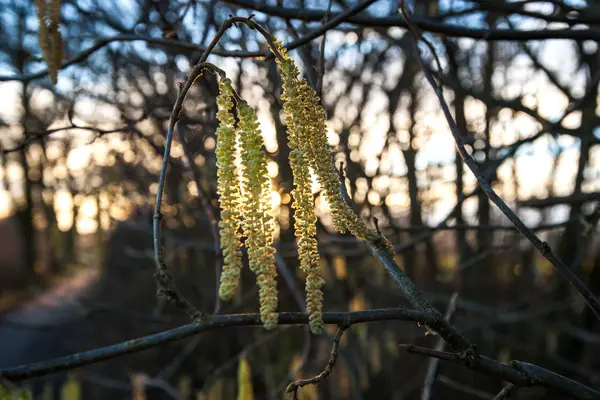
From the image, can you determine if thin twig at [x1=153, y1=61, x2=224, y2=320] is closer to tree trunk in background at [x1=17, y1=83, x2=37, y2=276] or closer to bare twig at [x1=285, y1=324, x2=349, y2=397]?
bare twig at [x1=285, y1=324, x2=349, y2=397]

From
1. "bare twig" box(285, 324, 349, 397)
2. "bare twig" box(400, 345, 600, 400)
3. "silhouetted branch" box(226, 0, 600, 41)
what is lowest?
"bare twig" box(400, 345, 600, 400)

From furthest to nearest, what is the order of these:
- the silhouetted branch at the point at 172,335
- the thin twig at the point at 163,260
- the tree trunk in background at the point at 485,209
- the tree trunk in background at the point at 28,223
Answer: the tree trunk in background at the point at 28,223 < the tree trunk in background at the point at 485,209 < the thin twig at the point at 163,260 < the silhouetted branch at the point at 172,335

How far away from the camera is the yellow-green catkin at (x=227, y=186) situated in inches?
36.0

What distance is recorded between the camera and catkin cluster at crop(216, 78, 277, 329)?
3.01 ft

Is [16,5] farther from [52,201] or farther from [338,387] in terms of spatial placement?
[52,201]

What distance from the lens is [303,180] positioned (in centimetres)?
97

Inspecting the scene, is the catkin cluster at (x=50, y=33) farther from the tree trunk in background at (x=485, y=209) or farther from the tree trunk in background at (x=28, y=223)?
the tree trunk in background at (x=28, y=223)

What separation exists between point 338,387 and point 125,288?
14.9ft

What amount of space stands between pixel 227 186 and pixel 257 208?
2.6 inches

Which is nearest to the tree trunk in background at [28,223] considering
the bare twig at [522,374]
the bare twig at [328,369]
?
the bare twig at [328,369]

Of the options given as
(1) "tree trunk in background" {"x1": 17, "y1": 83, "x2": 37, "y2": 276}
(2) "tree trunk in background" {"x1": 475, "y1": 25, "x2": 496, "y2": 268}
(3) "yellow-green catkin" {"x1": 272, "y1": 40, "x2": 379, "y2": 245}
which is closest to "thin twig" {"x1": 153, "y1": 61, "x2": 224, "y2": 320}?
(3) "yellow-green catkin" {"x1": 272, "y1": 40, "x2": 379, "y2": 245}

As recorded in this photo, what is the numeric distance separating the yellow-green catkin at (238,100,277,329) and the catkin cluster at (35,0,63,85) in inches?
41.2

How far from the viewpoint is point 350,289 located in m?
4.29

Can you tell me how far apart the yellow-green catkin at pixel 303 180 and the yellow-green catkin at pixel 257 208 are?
2.4 inches
